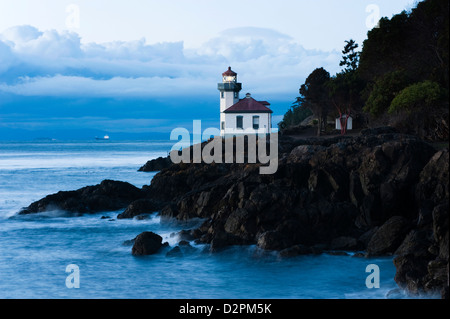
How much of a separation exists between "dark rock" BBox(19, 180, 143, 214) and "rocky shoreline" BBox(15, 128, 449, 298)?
4219 millimetres

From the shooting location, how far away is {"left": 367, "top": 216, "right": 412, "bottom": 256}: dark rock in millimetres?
16250

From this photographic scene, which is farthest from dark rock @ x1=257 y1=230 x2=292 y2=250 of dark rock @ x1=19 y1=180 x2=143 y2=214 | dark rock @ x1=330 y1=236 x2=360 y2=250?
dark rock @ x1=19 y1=180 x2=143 y2=214

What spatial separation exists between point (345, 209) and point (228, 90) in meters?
28.7

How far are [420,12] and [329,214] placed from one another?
19.0 metres

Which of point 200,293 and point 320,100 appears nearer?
point 200,293

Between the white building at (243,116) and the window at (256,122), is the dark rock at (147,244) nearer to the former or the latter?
the white building at (243,116)

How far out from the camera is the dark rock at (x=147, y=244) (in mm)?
17781

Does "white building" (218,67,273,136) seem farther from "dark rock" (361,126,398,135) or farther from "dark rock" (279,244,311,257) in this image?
"dark rock" (279,244,311,257)

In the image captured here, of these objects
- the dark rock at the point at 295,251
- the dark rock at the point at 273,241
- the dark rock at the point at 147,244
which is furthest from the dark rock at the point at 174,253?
the dark rock at the point at 295,251

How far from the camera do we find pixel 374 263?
15.9m

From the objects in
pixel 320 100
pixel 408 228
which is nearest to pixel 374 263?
pixel 408 228
